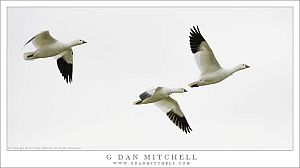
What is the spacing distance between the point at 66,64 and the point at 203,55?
896 millimetres

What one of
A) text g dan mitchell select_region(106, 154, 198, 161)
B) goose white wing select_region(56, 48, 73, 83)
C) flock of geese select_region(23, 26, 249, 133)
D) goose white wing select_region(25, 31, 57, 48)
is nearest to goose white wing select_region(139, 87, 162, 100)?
flock of geese select_region(23, 26, 249, 133)

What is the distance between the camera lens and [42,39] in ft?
12.7

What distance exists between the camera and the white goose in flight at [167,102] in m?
3.93

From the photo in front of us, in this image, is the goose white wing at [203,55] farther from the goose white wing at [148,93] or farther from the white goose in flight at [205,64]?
the goose white wing at [148,93]

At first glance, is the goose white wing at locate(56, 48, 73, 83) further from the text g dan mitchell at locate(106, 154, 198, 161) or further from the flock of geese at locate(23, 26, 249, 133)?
the text g dan mitchell at locate(106, 154, 198, 161)

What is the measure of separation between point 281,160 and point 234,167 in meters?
0.31

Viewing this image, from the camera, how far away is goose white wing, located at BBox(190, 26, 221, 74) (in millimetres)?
3850

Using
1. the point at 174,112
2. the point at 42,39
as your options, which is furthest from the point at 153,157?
the point at 42,39

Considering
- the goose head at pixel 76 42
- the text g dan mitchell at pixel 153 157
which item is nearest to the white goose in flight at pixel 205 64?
the text g dan mitchell at pixel 153 157

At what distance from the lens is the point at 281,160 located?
13.3 feet

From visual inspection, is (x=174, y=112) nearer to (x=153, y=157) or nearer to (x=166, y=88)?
(x=166, y=88)

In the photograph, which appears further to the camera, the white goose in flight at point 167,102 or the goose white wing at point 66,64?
the goose white wing at point 66,64

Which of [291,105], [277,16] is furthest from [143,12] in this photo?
[291,105]

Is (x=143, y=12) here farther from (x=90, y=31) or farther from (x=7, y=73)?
(x=7, y=73)
